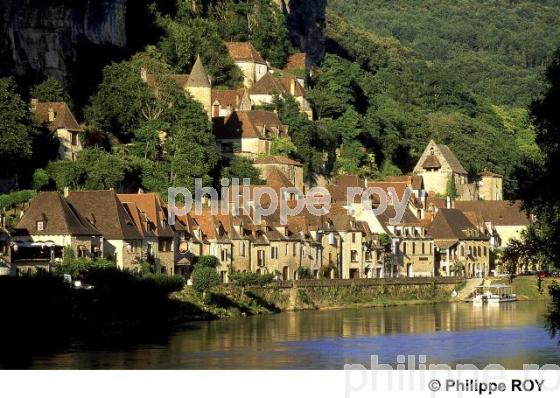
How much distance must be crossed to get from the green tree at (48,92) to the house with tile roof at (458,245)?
28.8 meters

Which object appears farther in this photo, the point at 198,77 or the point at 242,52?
the point at 242,52

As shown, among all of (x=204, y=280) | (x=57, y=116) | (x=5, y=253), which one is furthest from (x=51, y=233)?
(x=57, y=116)

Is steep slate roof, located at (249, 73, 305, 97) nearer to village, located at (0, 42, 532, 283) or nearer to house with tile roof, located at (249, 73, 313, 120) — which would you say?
house with tile roof, located at (249, 73, 313, 120)

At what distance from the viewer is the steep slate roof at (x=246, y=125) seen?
12262cm

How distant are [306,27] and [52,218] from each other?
2981 inches

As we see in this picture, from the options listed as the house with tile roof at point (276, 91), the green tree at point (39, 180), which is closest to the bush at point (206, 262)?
the green tree at point (39, 180)

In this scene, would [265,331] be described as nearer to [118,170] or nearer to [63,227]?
[63,227]

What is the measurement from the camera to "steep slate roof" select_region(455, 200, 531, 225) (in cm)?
13375

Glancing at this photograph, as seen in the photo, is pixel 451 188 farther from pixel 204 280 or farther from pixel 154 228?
pixel 204 280

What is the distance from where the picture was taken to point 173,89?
11275 centimetres

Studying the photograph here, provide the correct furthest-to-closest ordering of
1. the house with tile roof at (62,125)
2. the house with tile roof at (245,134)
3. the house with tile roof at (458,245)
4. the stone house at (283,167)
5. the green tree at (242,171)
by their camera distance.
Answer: the house with tile roof at (245,134) → the house with tile roof at (458,245) → the stone house at (283,167) → the green tree at (242,171) → the house with tile roof at (62,125)

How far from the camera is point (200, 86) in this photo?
121m

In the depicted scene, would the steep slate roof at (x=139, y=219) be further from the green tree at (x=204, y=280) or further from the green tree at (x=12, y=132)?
the green tree at (x=12, y=132)

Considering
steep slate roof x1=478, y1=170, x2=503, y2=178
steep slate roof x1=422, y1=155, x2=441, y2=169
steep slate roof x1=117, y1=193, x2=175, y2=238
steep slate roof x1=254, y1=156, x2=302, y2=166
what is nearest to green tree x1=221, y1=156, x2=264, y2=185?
steep slate roof x1=254, y1=156, x2=302, y2=166
